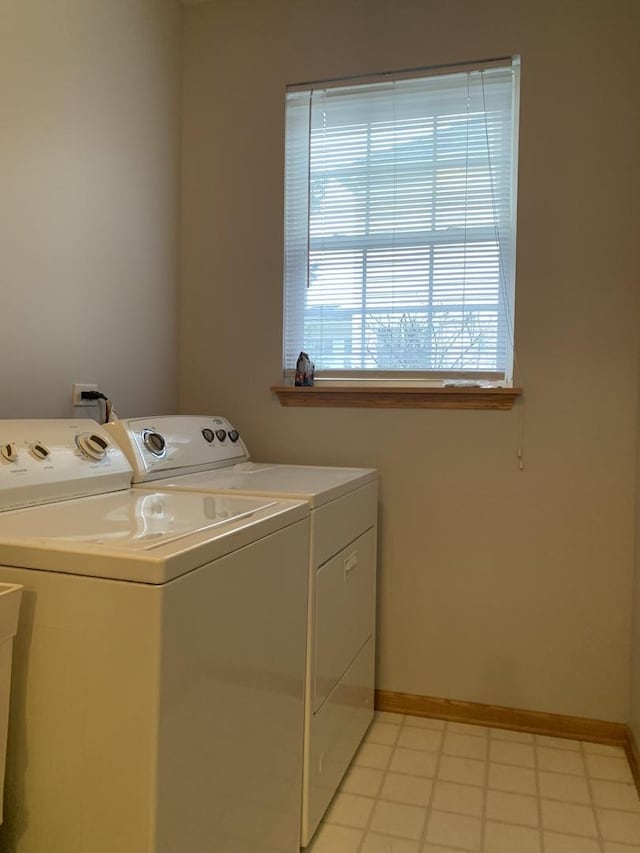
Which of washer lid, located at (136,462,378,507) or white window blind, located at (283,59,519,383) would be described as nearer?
washer lid, located at (136,462,378,507)

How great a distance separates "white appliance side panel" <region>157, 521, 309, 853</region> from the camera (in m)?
0.91

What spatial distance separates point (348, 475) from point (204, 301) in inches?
37.4

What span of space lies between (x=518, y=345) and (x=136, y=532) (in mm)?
1486

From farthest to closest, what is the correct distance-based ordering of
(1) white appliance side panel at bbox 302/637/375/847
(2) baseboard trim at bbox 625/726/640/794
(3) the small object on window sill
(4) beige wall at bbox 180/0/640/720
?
(3) the small object on window sill → (4) beige wall at bbox 180/0/640/720 → (2) baseboard trim at bbox 625/726/640/794 → (1) white appliance side panel at bbox 302/637/375/847

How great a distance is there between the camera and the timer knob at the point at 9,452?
1.28 meters

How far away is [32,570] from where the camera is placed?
923 mm

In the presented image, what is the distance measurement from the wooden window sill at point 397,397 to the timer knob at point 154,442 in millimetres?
589

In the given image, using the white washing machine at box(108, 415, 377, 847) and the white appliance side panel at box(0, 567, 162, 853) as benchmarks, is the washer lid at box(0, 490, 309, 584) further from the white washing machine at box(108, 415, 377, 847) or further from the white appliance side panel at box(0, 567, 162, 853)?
the white washing machine at box(108, 415, 377, 847)

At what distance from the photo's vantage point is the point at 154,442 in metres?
1.77

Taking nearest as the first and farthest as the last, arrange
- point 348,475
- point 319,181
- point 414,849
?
point 414,849 → point 348,475 → point 319,181

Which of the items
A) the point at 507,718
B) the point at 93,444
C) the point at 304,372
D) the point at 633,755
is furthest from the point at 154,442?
the point at 633,755

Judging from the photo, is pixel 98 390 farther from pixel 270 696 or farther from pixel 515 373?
pixel 515 373

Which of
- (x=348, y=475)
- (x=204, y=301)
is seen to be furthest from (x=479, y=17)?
(x=348, y=475)

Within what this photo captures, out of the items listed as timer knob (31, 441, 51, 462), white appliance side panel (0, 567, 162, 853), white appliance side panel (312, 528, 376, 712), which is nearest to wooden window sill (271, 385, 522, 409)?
white appliance side panel (312, 528, 376, 712)
